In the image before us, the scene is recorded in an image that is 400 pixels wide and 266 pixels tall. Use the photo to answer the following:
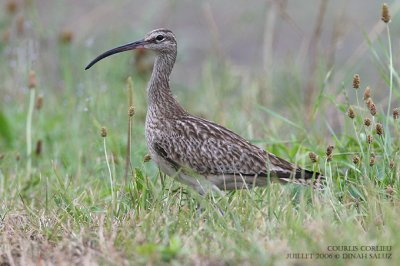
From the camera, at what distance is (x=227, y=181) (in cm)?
682

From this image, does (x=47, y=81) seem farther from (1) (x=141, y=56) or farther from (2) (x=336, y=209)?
(2) (x=336, y=209)

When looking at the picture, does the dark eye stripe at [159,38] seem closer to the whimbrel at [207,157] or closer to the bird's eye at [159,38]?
the bird's eye at [159,38]

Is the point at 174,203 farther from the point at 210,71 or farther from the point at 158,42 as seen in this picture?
the point at 210,71

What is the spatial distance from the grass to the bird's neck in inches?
13.4

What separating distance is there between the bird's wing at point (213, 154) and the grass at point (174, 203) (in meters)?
0.16

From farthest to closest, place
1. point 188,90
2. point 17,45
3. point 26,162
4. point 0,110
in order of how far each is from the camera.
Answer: point 188,90 < point 17,45 < point 0,110 < point 26,162

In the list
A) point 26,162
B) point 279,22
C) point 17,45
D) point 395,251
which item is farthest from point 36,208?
point 279,22

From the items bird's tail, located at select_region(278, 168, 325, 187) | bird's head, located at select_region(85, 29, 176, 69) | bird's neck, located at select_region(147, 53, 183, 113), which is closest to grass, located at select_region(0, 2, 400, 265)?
bird's tail, located at select_region(278, 168, 325, 187)

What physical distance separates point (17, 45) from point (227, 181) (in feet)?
14.9

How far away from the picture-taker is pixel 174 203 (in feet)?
20.6

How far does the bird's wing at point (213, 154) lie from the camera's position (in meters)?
6.78

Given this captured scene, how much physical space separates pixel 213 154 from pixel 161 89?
0.84m

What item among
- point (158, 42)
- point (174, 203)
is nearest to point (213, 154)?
point (174, 203)

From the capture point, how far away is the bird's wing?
678 cm
